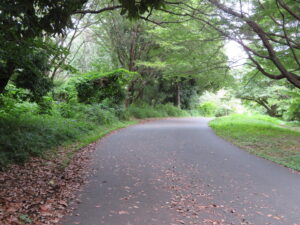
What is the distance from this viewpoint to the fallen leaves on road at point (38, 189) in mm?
4297

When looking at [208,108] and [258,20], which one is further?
[208,108]

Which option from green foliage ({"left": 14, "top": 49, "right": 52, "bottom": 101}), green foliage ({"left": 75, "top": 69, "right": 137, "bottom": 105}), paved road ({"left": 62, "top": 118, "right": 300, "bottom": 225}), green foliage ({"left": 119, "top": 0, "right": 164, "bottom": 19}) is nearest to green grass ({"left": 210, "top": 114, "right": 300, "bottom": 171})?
paved road ({"left": 62, "top": 118, "right": 300, "bottom": 225})

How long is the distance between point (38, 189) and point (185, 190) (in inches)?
122

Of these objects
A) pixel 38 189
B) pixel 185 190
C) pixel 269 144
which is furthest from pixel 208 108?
pixel 38 189

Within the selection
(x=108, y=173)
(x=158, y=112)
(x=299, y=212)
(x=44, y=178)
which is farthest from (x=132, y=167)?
(x=158, y=112)

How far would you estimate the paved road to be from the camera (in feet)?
14.5

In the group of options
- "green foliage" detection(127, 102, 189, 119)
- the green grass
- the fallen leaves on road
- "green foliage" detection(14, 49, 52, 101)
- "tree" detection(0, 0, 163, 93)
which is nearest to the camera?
the fallen leaves on road

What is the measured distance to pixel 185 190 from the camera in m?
5.72

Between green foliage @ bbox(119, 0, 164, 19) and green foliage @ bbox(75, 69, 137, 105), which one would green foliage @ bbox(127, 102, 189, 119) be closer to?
green foliage @ bbox(75, 69, 137, 105)

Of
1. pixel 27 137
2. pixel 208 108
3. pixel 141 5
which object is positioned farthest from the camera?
pixel 208 108

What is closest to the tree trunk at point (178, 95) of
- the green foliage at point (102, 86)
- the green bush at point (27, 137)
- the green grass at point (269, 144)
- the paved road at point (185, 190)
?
the green foliage at point (102, 86)

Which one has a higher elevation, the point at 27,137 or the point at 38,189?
the point at 27,137

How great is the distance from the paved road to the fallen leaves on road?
33 cm

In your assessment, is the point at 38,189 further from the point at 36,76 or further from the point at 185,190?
the point at 36,76
